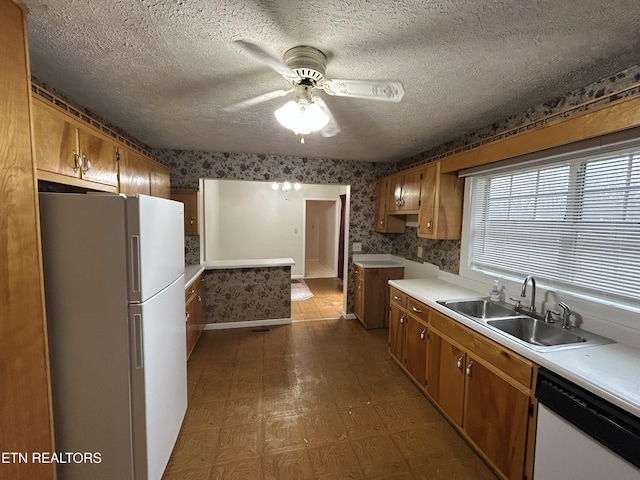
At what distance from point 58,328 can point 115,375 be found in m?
0.34

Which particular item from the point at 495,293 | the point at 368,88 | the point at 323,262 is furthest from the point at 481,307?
the point at 323,262

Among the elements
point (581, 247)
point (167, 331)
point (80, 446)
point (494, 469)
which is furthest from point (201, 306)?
point (581, 247)

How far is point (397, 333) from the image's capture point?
2760 millimetres

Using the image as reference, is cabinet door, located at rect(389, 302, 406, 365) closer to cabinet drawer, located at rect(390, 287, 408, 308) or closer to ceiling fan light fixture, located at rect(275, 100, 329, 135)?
cabinet drawer, located at rect(390, 287, 408, 308)

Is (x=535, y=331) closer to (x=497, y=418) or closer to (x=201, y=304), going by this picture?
(x=497, y=418)

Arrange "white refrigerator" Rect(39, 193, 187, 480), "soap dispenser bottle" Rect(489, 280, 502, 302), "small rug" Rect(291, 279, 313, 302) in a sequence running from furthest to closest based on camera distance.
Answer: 1. "small rug" Rect(291, 279, 313, 302)
2. "soap dispenser bottle" Rect(489, 280, 502, 302)
3. "white refrigerator" Rect(39, 193, 187, 480)

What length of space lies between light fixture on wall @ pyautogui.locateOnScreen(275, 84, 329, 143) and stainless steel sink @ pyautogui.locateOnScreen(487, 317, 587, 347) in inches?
66.7

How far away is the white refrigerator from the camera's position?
1243 mm

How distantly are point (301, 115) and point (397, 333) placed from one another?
2.30 metres

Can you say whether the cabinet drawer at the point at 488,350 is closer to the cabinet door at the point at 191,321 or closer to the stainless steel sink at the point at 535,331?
the stainless steel sink at the point at 535,331

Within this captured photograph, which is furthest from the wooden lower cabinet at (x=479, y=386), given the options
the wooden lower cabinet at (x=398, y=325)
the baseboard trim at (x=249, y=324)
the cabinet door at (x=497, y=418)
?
the baseboard trim at (x=249, y=324)

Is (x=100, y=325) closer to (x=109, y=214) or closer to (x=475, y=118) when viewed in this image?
(x=109, y=214)

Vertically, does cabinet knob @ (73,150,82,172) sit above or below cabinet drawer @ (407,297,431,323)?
above

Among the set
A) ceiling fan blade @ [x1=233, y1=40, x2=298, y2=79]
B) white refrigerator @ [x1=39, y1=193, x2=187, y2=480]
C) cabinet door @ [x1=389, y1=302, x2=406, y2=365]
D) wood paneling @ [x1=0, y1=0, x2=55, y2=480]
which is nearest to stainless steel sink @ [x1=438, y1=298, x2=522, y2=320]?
cabinet door @ [x1=389, y1=302, x2=406, y2=365]
